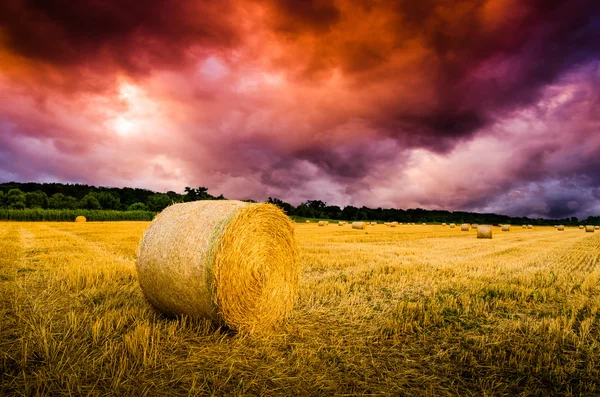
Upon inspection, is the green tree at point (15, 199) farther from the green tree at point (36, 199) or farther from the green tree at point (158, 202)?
the green tree at point (158, 202)

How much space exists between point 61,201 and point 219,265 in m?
81.3

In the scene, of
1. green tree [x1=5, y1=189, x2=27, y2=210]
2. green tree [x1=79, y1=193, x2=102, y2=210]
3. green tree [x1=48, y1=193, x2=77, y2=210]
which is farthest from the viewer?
green tree [x1=79, y1=193, x2=102, y2=210]

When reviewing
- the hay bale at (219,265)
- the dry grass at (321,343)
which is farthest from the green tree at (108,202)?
the hay bale at (219,265)

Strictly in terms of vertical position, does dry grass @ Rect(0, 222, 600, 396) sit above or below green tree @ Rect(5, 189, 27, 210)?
below

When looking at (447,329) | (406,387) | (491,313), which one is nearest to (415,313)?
(447,329)

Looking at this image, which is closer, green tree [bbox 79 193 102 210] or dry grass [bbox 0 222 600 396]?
dry grass [bbox 0 222 600 396]

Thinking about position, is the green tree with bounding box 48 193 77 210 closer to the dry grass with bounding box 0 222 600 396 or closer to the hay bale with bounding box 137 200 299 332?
the dry grass with bounding box 0 222 600 396

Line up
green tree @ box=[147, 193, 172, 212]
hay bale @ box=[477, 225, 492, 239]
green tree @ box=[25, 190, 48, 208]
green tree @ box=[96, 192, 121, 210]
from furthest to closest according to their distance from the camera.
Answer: green tree @ box=[96, 192, 121, 210], green tree @ box=[147, 193, 172, 212], green tree @ box=[25, 190, 48, 208], hay bale @ box=[477, 225, 492, 239]

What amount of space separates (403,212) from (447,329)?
3582 inches

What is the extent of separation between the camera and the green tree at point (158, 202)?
236 ft

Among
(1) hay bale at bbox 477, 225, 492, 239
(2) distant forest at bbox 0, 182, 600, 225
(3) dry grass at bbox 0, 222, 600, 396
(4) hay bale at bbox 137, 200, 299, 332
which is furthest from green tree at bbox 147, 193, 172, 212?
(4) hay bale at bbox 137, 200, 299, 332

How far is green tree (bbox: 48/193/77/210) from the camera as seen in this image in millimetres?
68838

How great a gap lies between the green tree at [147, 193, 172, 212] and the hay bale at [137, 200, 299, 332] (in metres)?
70.1

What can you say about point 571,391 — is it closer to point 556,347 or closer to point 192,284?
point 556,347
